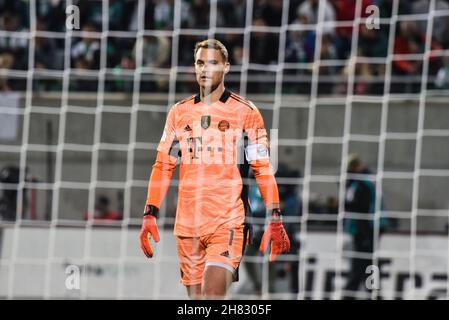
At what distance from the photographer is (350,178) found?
9320mm

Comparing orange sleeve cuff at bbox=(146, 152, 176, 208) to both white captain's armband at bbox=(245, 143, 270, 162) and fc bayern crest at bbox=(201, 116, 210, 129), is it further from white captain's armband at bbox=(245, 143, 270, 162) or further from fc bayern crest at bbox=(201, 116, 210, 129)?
white captain's armband at bbox=(245, 143, 270, 162)

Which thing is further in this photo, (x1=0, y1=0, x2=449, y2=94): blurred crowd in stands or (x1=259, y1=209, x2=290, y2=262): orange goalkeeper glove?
(x1=0, y1=0, x2=449, y2=94): blurred crowd in stands

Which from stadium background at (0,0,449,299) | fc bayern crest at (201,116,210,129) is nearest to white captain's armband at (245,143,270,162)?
fc bayern crest at (201,116,210,129)

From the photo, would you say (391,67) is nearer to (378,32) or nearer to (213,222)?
(378,32)

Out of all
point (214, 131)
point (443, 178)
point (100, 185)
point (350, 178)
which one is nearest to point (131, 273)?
point (100, 185)

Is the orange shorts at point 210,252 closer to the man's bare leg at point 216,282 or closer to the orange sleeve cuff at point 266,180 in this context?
the man's bare leg at point 216,282

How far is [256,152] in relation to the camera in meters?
5.79

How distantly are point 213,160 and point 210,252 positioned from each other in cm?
48

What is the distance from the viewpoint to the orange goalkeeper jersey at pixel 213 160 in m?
5.81

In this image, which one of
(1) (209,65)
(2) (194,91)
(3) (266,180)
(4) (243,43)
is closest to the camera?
(1) (209,65)

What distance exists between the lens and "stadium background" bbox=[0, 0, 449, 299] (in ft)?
30.5

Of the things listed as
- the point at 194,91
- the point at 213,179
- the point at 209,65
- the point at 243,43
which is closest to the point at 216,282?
the point at 213,179

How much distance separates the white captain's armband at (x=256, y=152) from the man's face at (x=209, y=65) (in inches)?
15.0

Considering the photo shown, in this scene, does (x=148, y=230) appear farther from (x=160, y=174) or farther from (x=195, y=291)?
(x=195, y=291)
